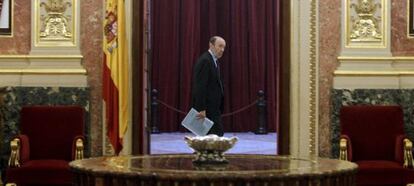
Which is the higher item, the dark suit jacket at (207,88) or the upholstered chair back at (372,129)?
the dark suit jacket at (207,88)

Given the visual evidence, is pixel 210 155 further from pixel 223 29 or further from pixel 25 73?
pixel 223 29

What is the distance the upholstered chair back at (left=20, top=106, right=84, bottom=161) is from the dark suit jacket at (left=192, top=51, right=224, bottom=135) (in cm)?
138

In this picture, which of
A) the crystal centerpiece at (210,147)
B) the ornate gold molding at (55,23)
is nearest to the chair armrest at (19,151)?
the ornate gold molding at (55,23)

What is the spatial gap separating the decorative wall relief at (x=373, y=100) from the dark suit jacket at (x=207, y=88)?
52.8 inches

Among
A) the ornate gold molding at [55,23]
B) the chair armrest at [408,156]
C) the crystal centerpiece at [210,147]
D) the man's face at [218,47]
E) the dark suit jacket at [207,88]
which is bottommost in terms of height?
the chair armrest at [408,156]

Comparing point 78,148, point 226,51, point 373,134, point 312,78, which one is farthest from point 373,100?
point 226,51

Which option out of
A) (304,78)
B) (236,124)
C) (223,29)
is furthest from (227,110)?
(304,78)

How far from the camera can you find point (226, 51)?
16.3m

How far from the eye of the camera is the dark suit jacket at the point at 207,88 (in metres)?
8.72

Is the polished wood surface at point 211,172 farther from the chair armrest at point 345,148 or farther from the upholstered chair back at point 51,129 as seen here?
the upholstered chair back at point 51,129

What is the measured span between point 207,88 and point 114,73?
1114mm

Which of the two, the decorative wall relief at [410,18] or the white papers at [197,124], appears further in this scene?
the decorative wall relief at [410,18]

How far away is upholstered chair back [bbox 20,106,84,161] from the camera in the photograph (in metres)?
8.06

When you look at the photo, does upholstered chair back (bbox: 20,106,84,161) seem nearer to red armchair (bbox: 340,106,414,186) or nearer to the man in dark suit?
the man in dark suit
